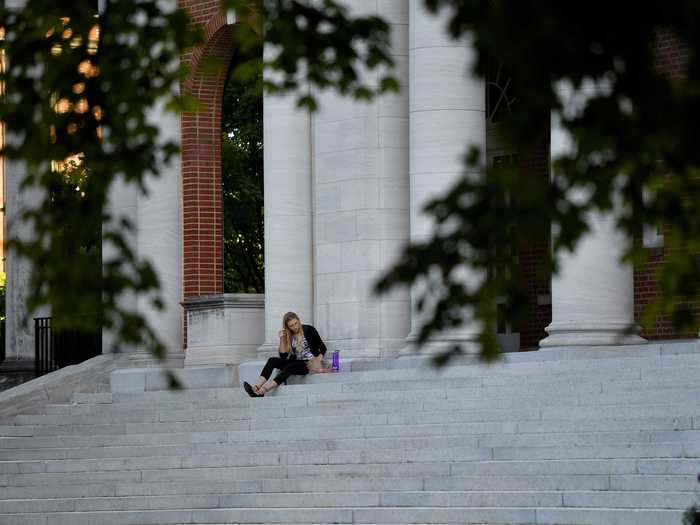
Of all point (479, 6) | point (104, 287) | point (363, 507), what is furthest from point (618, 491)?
point (479, 6)

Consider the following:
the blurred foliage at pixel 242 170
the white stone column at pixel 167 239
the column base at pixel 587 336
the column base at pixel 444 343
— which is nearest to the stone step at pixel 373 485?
the column base at pixel 444 343

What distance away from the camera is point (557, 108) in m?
7.26

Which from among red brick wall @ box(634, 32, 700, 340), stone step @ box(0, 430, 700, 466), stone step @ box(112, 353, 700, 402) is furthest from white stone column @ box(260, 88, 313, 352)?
red brick wall @ box(634, 32, 700, 340)

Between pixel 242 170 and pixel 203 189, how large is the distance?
11.2m

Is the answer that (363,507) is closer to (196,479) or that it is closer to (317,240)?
(196,479)

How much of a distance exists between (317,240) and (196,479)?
6.82 m

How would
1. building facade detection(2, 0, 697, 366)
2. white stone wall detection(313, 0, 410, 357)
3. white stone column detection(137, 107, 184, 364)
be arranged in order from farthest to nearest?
1. white stone column detection(137, 107, 184, 364)
2. white stone wall detection(313, 0, 410, 357)
3. building facade detection(2, 0, 697, 366)

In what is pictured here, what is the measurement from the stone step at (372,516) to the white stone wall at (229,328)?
7.58m

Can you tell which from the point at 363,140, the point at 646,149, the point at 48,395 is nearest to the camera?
the point at 646,149

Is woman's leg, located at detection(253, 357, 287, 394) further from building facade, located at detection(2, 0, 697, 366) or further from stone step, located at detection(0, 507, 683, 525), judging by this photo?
stone step, located at detection(0, 507, 683, 525)

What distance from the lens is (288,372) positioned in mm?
23672

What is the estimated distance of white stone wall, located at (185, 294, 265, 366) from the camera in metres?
28.0

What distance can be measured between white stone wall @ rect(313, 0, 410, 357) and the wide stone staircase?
0.88 meters

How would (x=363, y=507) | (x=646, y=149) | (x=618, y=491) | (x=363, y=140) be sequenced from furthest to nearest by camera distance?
(x=363, y=140) → (x=363, y=507) → (x=618, y=491) → (x=646, y=149)
